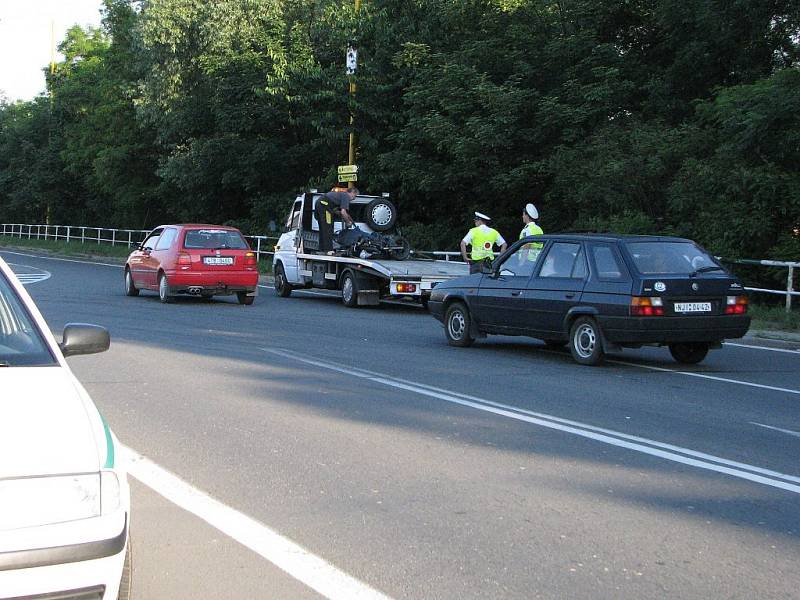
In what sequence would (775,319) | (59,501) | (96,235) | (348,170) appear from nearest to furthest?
(59,501) < (775,319) < (348,170) < (96,235)

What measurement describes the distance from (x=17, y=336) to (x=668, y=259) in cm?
931

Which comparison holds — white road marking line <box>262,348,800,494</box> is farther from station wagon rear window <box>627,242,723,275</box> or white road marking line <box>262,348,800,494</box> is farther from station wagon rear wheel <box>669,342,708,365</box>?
station wagon rear wheel <box>669,342,708,365</box>

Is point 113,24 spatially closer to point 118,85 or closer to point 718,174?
point 118,85

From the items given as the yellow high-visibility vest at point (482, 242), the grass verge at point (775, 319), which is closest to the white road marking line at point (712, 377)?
the grass verge at point (775, 319)

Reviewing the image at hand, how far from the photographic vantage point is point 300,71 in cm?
3778

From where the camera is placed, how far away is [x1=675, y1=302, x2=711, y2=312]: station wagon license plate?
12.7 m

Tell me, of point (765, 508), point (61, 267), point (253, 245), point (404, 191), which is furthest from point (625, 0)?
point (765, 508)

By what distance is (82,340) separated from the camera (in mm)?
5527

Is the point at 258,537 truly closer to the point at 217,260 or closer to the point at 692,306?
the point at 692,306

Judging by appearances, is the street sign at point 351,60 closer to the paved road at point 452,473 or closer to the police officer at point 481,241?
the police officer at point 481,241

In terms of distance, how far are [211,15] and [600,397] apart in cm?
3476

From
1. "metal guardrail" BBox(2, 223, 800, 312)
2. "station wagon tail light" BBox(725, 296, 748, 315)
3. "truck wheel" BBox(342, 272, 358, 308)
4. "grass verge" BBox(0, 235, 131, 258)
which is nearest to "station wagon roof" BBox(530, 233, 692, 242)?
"station wagon tail light" BBox(725, 296, 748, 315)

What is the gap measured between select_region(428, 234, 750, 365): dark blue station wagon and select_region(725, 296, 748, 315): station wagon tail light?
0.04 ft

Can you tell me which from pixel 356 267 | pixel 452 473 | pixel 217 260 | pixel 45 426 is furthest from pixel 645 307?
pixel 217 260
